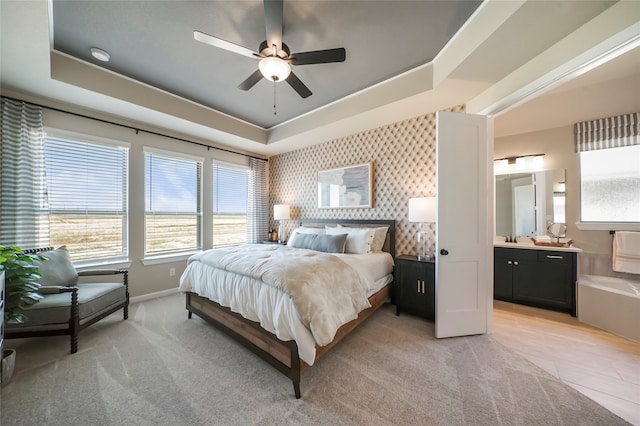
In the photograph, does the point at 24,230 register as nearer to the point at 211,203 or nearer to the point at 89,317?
the point at 89,317

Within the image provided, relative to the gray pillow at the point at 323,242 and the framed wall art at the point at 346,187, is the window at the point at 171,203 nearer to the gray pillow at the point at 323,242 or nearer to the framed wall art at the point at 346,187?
the gray pillow at the point at 323,242

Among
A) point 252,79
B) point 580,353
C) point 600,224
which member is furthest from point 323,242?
point 600,224

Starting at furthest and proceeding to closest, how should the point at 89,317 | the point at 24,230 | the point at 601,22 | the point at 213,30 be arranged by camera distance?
the point at 24,230, the point at 89,317, the point at 213,30, the point at 601,22

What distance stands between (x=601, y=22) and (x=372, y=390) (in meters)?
3.18

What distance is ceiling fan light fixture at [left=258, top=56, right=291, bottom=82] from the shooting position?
2.02 metres

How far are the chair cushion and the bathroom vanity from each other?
5.35m

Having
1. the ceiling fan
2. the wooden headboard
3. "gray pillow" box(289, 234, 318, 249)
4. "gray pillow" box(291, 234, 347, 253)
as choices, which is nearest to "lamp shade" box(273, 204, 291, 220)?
the wooden headboard

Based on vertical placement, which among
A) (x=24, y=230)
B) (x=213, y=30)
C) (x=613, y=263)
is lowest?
(x=613, y=263)

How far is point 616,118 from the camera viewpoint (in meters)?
2.98

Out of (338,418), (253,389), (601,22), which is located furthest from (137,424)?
(601,22)

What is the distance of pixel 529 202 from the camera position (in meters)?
3.72

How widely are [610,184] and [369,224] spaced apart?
11.0ft

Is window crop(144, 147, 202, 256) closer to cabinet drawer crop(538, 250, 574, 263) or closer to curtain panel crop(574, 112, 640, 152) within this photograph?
cabinet drawer crop(538, 250, 574, 263)

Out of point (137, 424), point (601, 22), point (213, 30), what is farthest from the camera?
point (213, 30)
